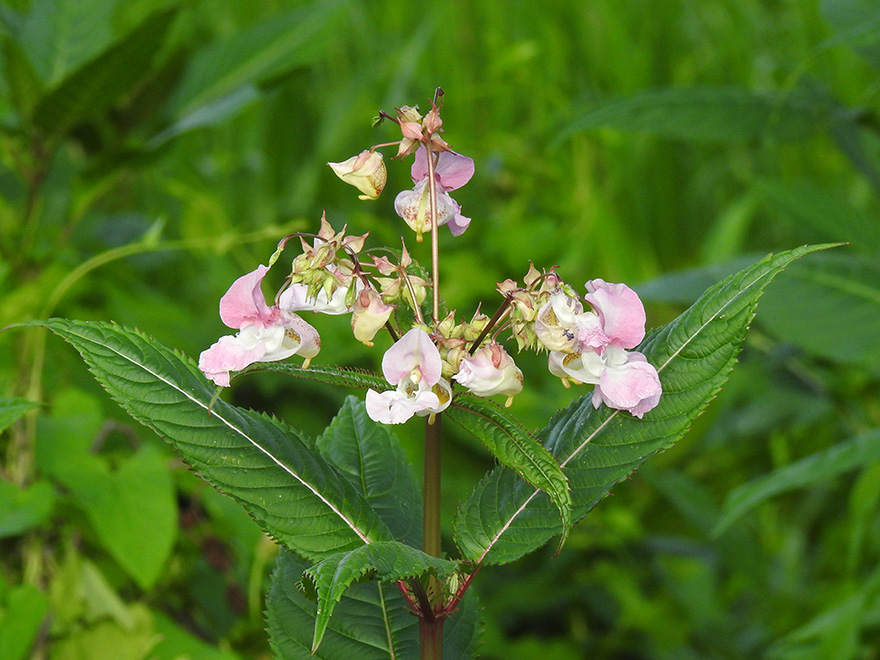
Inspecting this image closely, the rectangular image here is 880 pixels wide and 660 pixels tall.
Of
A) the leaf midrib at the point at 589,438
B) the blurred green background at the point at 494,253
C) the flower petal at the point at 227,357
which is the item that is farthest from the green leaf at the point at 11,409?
the leaf midrib at the point at 589,438

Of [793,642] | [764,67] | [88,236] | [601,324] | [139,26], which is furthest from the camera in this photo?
[764,67]

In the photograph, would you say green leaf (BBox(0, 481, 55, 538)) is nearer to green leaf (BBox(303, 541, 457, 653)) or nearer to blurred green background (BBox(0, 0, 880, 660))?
blurred green background (BBox(0, 0, 880, 660))

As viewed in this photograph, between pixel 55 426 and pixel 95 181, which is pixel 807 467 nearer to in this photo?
pixel 55 426

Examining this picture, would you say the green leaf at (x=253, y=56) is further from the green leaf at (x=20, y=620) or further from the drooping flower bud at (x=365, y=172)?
the drooping flower bud at (x=365, y=172)

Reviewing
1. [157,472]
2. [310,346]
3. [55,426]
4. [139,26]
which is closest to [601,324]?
[310,346]

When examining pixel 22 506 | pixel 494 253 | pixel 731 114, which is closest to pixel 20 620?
pixel 22 506

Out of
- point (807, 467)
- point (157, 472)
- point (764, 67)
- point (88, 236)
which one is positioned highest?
point (764, 67)

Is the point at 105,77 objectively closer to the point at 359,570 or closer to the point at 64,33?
the point at 64,33

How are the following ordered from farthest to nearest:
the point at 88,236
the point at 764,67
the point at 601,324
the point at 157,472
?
the point at 764,67 < the point at 88,236 < the point at 157,472 < the point at 601,324
